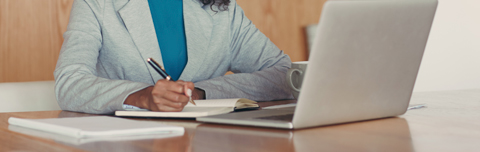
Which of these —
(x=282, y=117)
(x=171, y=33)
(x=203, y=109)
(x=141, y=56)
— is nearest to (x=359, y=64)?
(x=282, y=117)

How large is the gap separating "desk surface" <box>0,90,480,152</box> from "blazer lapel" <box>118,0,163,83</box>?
2.25 feet

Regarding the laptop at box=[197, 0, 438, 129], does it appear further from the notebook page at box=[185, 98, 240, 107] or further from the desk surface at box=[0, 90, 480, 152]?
the notebook page at box=[185, 98, 240, 107]

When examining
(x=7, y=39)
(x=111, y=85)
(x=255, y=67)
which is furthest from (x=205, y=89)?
(x=7, y=39)

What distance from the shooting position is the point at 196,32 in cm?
155

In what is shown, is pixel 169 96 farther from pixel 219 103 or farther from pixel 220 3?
pixel 220 3

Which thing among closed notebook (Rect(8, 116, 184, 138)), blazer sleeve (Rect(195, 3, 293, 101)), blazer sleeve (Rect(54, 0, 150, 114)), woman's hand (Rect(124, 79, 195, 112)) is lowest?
blazer sleeve (Rect(195, 3, 293, 101))

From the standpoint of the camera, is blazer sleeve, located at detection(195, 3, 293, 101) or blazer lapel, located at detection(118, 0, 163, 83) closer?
blazer sleeve, located at detection(195, 3, 293, 101)

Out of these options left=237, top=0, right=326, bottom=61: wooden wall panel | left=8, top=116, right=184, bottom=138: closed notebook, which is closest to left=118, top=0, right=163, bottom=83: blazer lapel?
left=8, top=116, right=184, bottom=138: closed notebook

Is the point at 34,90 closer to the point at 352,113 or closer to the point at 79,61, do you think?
the point at 79,61

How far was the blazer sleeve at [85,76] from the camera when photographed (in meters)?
1.00

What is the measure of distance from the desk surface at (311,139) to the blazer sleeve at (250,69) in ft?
1.68

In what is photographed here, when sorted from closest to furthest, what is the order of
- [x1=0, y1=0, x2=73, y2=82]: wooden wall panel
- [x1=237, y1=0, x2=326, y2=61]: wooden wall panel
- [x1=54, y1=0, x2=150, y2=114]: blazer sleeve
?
1. [x1=54, y1=0, x2=150, y2=114]: blazer sleeve
2. [x1=0, y1=0, x2=73, y2=82]: wooden wall panel
3. [x1=237, y1=0, x2=326, y2=61]: wooden wall panel

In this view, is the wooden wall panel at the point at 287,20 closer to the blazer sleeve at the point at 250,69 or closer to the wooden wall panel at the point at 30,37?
the wooden wall panel at the point at 30,37

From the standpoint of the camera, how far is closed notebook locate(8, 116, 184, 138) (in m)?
0.61
